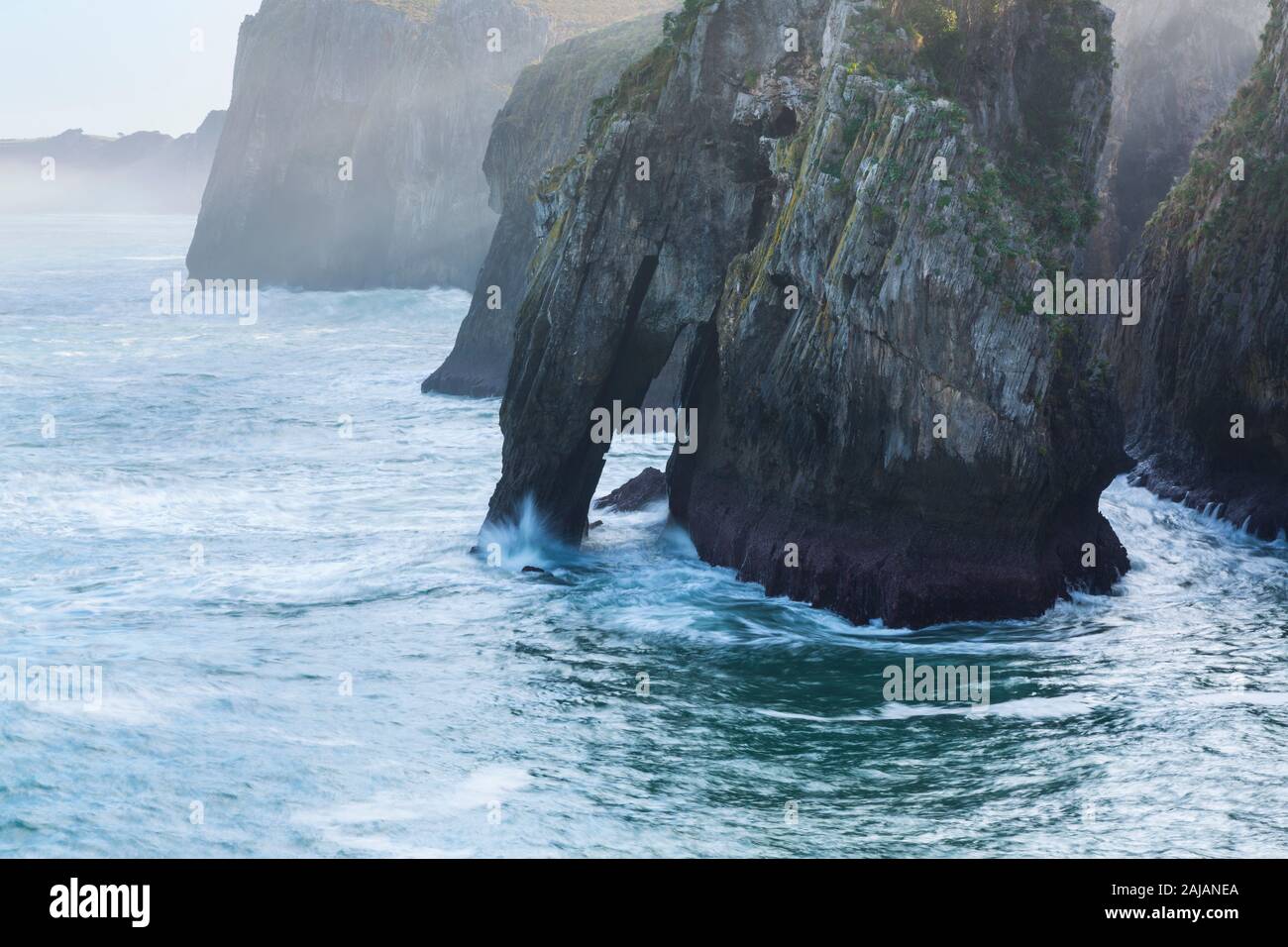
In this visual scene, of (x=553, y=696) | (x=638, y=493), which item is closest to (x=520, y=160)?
(x=638, y=493)

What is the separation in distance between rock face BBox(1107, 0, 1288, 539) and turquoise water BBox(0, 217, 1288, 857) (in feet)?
5.43

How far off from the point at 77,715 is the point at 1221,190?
33.4m

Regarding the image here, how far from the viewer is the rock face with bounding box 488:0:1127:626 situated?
2894 centimetres

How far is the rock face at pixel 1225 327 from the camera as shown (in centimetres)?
3688

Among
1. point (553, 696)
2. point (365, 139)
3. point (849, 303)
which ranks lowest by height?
point (553, 696)

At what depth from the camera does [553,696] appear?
26094mm

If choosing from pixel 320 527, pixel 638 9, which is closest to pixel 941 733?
pixel 320 527

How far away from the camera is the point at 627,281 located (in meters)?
35.2

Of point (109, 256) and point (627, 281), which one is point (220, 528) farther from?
point (109, 256)

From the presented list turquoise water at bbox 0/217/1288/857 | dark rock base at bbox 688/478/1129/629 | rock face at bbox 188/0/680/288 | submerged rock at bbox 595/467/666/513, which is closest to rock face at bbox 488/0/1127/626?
dark rock base at bbox 688/478/1129/629

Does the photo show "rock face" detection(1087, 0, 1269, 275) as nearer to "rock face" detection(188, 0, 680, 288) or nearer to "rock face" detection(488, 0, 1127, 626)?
"rock face" detection(488, 0, 1127, 626)

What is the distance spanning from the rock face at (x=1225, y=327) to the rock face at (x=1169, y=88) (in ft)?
60.8

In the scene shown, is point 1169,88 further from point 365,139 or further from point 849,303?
point 365,139

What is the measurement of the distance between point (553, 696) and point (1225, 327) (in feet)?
76.0
